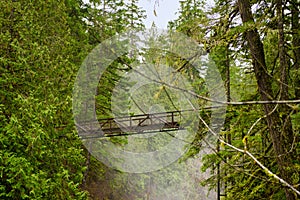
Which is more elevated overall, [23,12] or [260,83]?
[23,12]

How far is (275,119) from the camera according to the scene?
370cm

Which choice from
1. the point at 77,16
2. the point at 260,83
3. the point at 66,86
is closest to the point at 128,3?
the point at 77,16

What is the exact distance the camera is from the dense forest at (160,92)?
302 centimetres

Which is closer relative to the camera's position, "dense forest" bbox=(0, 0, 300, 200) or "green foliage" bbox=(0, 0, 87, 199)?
"dense forest" bbox=(0, 0, 300, 200)

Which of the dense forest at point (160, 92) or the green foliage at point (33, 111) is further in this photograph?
the green foliage at point (33, 111)

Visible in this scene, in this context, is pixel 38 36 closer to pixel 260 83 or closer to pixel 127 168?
pixel 260 83

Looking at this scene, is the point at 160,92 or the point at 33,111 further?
the point at 33,111

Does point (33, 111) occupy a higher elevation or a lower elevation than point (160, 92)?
lower

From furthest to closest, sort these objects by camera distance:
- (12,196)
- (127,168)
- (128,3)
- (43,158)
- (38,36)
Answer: (127,168) → (128,3) → (38,36) → (43,158) → (12,196)

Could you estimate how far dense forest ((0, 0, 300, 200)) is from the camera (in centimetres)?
302

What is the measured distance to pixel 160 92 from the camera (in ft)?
8.46

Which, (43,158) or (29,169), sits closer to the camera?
(29,169)

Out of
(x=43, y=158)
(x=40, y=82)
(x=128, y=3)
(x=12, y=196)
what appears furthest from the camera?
(x=128, y=3)

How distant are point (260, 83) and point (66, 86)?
8207mm
